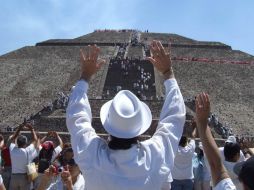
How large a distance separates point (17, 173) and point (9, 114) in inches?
1128

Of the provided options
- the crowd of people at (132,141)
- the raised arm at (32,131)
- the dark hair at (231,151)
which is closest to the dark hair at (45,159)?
the raised arm at (32,131)

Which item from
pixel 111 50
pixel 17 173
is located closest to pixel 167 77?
pixel 17 173

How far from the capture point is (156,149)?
375 cm

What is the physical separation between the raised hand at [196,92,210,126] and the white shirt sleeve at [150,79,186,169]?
107mm

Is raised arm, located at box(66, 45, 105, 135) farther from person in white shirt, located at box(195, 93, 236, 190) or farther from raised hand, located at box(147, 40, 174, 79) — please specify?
person in white shirt, located at box(195, 93, 236, 190)

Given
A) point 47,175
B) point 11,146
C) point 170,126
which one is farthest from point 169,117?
point 11,146

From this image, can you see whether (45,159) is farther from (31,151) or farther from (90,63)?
(90,63)

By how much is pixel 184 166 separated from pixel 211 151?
4.15 meters

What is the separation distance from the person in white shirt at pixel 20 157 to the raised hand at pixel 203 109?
183 inches

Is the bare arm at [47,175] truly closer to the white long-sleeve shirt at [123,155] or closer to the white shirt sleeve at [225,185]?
the white long-sleeve shirt at [123,155]

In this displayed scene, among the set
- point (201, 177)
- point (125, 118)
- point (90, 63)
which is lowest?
point (201, 177)

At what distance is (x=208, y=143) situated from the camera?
3.89 meters

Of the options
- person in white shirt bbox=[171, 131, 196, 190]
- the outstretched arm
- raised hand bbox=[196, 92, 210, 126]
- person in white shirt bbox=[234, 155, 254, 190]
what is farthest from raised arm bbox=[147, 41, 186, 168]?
person in white shirt bbox=[171, 131, 196, 190]

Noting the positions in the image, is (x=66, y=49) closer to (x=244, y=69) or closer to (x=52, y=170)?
(x=244, y=69)
